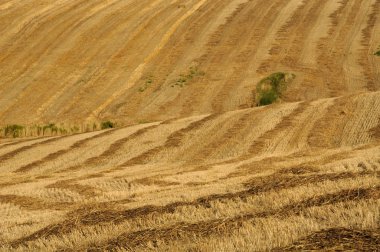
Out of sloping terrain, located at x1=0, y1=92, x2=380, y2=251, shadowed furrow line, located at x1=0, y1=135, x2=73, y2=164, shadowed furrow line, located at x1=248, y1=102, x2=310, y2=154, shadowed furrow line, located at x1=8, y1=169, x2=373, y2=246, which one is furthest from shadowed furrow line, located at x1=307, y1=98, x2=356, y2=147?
shadowed furrow line, located at x1=0, y1=135, x2=73, y2=164

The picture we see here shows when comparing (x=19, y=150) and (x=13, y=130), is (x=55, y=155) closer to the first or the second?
(x=19, y=150)

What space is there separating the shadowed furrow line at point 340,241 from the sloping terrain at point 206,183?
1.2 inches

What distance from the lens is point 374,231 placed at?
5.68 m

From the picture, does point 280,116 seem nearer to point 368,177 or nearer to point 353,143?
point 353,143

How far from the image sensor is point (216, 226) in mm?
6699

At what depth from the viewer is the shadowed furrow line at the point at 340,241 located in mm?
Answer: 5266

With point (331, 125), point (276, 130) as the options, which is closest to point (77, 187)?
point (276, 130)

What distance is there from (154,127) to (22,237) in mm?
11495

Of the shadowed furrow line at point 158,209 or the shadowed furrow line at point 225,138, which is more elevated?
the shadowed furrow line at point 158,209

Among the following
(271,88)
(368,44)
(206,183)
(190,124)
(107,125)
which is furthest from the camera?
(368,44)

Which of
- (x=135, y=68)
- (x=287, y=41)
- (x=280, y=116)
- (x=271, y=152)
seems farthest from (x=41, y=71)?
(x=271, y=152)

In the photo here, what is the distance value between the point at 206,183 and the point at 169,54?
2430 centimetres

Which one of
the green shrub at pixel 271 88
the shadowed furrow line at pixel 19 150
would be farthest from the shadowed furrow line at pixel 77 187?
the green shrub at pixel 271 88

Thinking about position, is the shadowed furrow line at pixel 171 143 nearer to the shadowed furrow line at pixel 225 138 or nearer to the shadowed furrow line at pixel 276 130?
the shadowed furrow line at pixel 225 138
